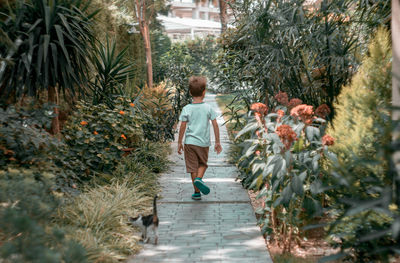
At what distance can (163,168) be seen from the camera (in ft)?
23.6

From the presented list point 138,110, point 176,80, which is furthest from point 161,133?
point 176,80

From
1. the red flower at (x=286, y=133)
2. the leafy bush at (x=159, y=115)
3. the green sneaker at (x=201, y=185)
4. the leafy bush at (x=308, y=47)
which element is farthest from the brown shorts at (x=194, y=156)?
the leafy bush at (x=159, y=115)

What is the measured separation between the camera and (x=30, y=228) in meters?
2.31

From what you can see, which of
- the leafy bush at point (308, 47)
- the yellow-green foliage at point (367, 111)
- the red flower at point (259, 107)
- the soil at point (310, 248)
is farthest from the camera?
the leafy bush at point (308, 47)

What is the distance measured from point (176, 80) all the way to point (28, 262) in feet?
31.7

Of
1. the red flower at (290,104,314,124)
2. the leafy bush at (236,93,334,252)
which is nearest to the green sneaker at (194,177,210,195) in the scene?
the leafy bush at (236,93,334,252)

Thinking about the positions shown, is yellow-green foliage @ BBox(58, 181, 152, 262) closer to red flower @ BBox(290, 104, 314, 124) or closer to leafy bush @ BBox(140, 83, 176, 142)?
red flower @ BBox(290, 104, 314, 124)

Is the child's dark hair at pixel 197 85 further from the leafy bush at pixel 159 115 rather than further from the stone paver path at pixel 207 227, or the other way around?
the leafy bush at pixel 159 115

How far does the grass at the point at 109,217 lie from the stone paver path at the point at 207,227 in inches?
6.5

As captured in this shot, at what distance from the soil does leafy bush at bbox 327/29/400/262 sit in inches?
19.0

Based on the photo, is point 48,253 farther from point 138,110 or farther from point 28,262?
point 138,110

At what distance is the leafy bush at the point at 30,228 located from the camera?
7.34 feet

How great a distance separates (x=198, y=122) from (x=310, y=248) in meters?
2.24

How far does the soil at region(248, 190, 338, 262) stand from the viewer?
3713mm
